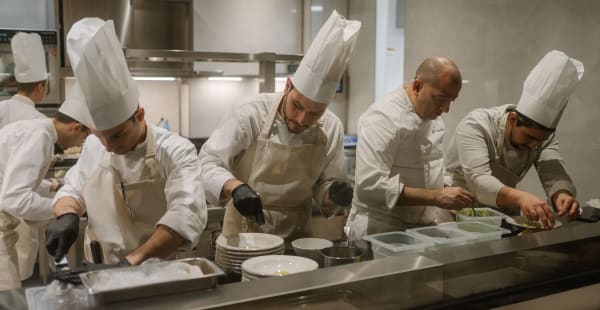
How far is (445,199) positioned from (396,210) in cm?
28

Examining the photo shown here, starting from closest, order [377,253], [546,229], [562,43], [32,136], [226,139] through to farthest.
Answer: [377,253]
[546,229]
[226,139]
[32,136]
[562,43]

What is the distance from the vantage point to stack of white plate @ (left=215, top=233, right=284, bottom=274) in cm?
161

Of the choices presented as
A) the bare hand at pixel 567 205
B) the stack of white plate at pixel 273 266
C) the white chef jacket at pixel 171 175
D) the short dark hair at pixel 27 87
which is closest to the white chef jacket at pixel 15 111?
the short dark hair at pixel 27 87

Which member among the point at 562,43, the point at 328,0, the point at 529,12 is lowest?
the point at 562,43

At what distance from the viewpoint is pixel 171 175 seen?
1842 mm

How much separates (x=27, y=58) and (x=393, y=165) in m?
3.03

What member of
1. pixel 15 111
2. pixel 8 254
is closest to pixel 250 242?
pixel 8 254

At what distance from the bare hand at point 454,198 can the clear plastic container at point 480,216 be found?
0.10 ft

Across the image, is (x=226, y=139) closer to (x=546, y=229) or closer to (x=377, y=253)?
(x=377, y=253)

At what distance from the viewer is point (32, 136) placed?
8.77 feet

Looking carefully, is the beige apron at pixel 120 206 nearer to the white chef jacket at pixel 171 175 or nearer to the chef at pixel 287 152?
the white chef jacket at pixel 171 175

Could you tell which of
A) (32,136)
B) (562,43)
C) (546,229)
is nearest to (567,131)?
(562,43)

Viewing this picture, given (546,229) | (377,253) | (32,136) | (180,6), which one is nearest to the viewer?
(377,253)

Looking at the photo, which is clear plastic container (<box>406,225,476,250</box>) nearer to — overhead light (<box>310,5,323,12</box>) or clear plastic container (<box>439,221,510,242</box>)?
clear plastic container (<box>439,221,510,242</box>)
